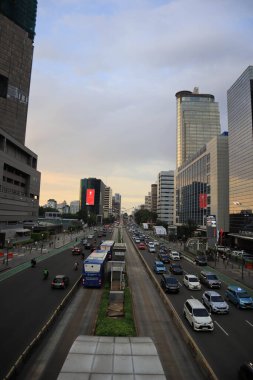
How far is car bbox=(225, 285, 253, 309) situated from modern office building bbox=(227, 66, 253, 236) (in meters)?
54.0

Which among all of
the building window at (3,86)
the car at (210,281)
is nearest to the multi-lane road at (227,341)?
the car at (210,281)

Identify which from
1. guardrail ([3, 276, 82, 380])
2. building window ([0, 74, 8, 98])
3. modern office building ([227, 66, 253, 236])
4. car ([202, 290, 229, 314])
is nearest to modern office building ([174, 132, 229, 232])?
modern office building ([227, 66, 253, 236])

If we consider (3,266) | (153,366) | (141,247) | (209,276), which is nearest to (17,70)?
(141,247)

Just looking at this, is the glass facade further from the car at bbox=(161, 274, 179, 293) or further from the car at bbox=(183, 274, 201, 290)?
the car at bbox=(161, 274, 179, 293)

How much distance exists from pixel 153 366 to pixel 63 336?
10407 mm

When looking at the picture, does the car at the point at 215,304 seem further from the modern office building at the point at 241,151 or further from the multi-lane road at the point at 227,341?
the modern office building at the point at 241,151

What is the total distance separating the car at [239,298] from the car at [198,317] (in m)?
7.17

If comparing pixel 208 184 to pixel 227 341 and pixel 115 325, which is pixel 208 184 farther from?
pixel 115 325

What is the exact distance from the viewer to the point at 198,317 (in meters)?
23.2

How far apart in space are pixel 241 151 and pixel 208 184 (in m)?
27.6

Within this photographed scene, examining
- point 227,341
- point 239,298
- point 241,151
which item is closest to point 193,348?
point 227,341

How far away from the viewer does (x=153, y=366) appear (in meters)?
12.5

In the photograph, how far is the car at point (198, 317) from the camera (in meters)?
22.6

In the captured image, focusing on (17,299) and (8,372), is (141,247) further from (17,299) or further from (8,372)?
(8,372)
